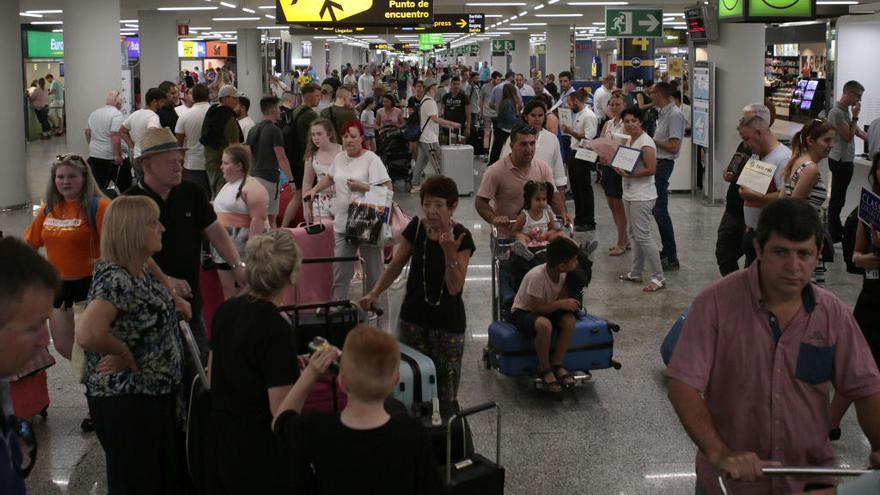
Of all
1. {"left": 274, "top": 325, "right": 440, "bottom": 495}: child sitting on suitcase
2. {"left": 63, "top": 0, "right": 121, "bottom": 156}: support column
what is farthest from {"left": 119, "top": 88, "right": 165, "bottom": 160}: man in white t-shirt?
{"left": 274, "top": 325, "right": 440, "bottom": 495}: child sitting on suitcase

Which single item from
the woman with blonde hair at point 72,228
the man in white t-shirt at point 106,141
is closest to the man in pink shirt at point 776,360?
the woman with blonde hair at point 72,228

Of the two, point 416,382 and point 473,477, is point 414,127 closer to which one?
point 416,382

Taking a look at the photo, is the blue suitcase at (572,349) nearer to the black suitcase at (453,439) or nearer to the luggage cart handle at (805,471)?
the black suitcase at (453,439)

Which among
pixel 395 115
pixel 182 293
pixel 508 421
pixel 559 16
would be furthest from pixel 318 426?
pixel 559 16

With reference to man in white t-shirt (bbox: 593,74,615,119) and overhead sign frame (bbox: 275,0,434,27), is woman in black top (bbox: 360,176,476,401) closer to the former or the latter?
overhead sign frame (bbox: 275,0,434,27)

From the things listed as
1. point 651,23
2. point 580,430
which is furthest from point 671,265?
point 651,23

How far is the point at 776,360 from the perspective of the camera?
303 cm

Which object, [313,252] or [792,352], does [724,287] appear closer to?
[792,352]

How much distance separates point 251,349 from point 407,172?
13.3m

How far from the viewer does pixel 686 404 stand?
10.1ft

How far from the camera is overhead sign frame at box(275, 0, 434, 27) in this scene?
40.4ft

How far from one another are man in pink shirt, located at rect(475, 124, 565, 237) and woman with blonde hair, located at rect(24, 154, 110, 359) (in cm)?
278

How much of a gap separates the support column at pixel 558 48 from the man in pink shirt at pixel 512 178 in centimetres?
2611

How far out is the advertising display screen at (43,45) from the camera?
32.5 meters
